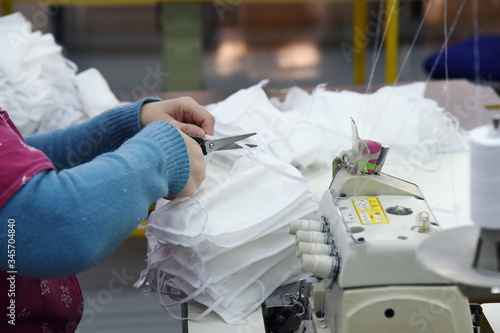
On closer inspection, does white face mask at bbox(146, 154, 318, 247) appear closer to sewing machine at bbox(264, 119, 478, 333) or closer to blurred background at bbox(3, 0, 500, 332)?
sewing machine at bbox(264, 119, 478, 333)

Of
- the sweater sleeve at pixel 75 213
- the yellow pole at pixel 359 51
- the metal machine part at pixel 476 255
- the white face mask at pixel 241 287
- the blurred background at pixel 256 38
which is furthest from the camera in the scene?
the blurred background at pixel 256 38

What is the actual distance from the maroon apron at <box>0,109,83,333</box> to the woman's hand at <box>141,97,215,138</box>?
1.17 ft

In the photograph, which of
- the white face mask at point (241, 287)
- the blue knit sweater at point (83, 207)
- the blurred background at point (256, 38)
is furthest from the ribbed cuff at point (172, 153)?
the blurred background at point (256, 38)

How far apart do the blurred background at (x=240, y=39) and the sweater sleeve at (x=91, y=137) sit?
216cm

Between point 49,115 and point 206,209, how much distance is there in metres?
0.91

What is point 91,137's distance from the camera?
1413 millimetres

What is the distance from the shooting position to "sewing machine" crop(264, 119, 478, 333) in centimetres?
92

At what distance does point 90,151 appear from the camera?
55.9 inches

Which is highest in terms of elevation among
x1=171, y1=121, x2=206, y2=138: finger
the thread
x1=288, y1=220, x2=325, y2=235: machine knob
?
the thread

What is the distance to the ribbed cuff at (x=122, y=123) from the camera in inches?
55.0

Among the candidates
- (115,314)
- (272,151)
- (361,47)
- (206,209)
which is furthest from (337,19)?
(206,209)

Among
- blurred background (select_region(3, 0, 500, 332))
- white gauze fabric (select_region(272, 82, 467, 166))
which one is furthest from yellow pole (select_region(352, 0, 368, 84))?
white gauze fabric (select_region(272, 82, 467, 166))

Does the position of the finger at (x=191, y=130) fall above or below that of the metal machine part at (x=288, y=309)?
above

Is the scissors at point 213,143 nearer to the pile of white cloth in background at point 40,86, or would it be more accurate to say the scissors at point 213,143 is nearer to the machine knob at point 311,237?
the machine knob at point 311,237
